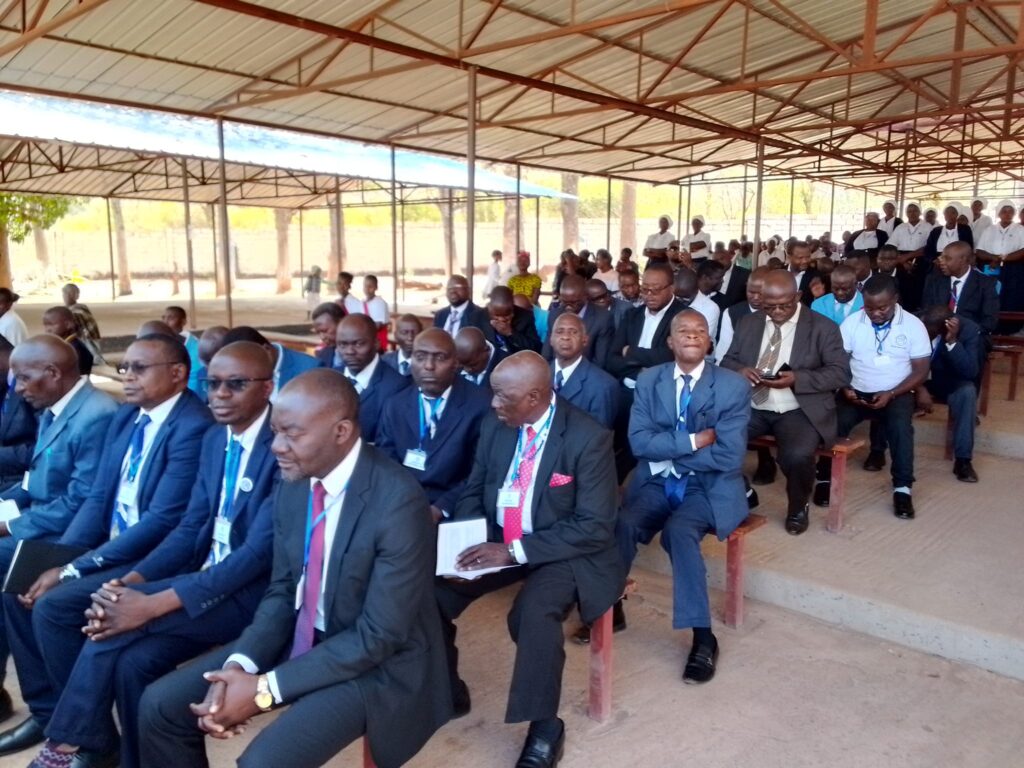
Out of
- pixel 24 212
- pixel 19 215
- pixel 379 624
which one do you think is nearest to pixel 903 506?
pixel 379 624

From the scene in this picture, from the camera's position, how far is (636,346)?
5371 millimetres

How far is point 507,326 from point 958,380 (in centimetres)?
324

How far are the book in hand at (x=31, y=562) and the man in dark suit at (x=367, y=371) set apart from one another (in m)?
1.68

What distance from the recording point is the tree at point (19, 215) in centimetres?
1919

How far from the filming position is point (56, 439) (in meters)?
3.40

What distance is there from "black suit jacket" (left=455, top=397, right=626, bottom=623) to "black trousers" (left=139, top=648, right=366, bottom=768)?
899mm

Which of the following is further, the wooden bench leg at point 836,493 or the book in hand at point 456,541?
the wooden bench leg at point 836,493

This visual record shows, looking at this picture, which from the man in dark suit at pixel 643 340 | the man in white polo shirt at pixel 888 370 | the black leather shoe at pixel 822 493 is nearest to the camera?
the man in white polo shirt at pixel 888 370

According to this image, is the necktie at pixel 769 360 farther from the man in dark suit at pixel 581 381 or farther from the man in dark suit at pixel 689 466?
the man in dark suit at pixel 689 466

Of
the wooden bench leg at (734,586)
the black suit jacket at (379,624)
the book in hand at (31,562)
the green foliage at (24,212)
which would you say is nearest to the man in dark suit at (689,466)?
the wooden bench leg at (734,586)

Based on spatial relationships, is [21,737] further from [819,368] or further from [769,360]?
[819,368]

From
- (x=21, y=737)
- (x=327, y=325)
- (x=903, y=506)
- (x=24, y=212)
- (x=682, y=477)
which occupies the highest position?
(x=24, y=212)

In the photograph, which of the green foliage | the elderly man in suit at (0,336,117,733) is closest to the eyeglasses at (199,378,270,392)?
the elderly man in suit at (0,336,117,733)

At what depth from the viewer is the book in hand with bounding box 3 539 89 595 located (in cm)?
291
